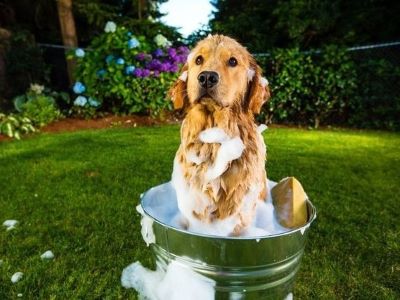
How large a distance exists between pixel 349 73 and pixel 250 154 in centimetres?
609

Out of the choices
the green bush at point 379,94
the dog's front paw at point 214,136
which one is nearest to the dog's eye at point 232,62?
the dog's front paw at point 214,136

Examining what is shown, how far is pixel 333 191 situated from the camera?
376 cm

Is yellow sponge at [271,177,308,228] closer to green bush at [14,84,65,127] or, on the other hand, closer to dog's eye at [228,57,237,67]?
dog's eye at [228,57,237,67]

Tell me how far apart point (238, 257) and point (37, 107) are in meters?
6.51

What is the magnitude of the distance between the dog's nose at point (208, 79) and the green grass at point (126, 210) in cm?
124

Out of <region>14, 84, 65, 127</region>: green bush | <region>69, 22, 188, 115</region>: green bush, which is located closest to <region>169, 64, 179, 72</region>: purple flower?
<region>69, 22, 188, 115</region>: green bush

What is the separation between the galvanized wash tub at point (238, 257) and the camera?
1306 millimetres

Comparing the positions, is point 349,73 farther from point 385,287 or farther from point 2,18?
point 2,18

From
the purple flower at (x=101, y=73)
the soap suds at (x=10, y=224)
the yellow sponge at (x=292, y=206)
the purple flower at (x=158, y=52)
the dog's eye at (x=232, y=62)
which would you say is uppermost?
the purple flower at (x=158, y=52)

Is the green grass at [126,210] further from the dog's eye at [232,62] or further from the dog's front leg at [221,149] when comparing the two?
the dog's eye at [232,62]

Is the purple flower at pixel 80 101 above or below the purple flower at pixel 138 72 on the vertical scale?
below

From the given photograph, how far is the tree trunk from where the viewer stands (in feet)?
27.0

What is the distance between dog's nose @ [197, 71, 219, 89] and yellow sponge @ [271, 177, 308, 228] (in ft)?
2.01

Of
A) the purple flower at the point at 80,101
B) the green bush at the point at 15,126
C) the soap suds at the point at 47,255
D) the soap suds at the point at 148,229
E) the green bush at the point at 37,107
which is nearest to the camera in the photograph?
the soap suds at the point at 148,229
